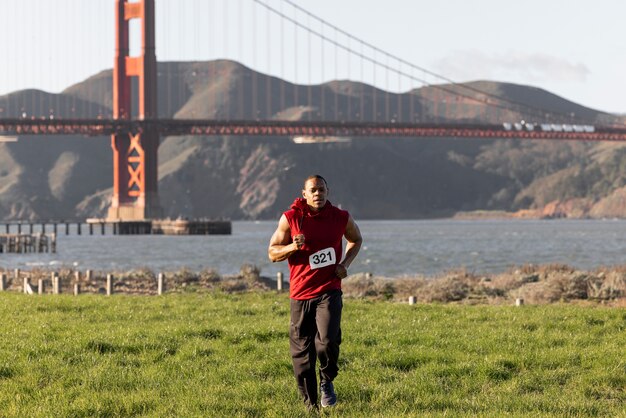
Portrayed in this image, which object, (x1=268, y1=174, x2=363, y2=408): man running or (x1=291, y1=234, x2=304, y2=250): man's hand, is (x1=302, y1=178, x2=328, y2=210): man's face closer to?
(x1=268, y1=174, x2=363, y2=408): man running

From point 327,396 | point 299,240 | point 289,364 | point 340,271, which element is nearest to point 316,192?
point 299,240

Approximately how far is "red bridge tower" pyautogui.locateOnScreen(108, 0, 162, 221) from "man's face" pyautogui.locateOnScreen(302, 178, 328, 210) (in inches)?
4511

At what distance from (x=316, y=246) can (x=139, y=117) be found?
394 feet

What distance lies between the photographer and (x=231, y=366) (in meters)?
11.3

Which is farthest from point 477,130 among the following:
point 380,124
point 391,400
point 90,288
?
point 391,400

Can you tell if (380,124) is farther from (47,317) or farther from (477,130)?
(47,317)

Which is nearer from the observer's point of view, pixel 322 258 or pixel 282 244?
pixel 322 258

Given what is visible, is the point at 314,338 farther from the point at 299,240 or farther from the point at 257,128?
the point at 257,128

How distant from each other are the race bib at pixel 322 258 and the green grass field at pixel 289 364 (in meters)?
1.22

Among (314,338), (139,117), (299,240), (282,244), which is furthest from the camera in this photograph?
(139,117)

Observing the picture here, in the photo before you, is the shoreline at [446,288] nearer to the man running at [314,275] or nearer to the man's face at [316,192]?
the man running at [314,275]

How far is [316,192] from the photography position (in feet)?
29.8

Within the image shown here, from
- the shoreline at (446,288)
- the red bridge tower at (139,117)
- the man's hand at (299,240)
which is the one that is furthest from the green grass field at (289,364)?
the red bridge tower at (139,117)

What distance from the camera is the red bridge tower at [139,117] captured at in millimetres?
123812
